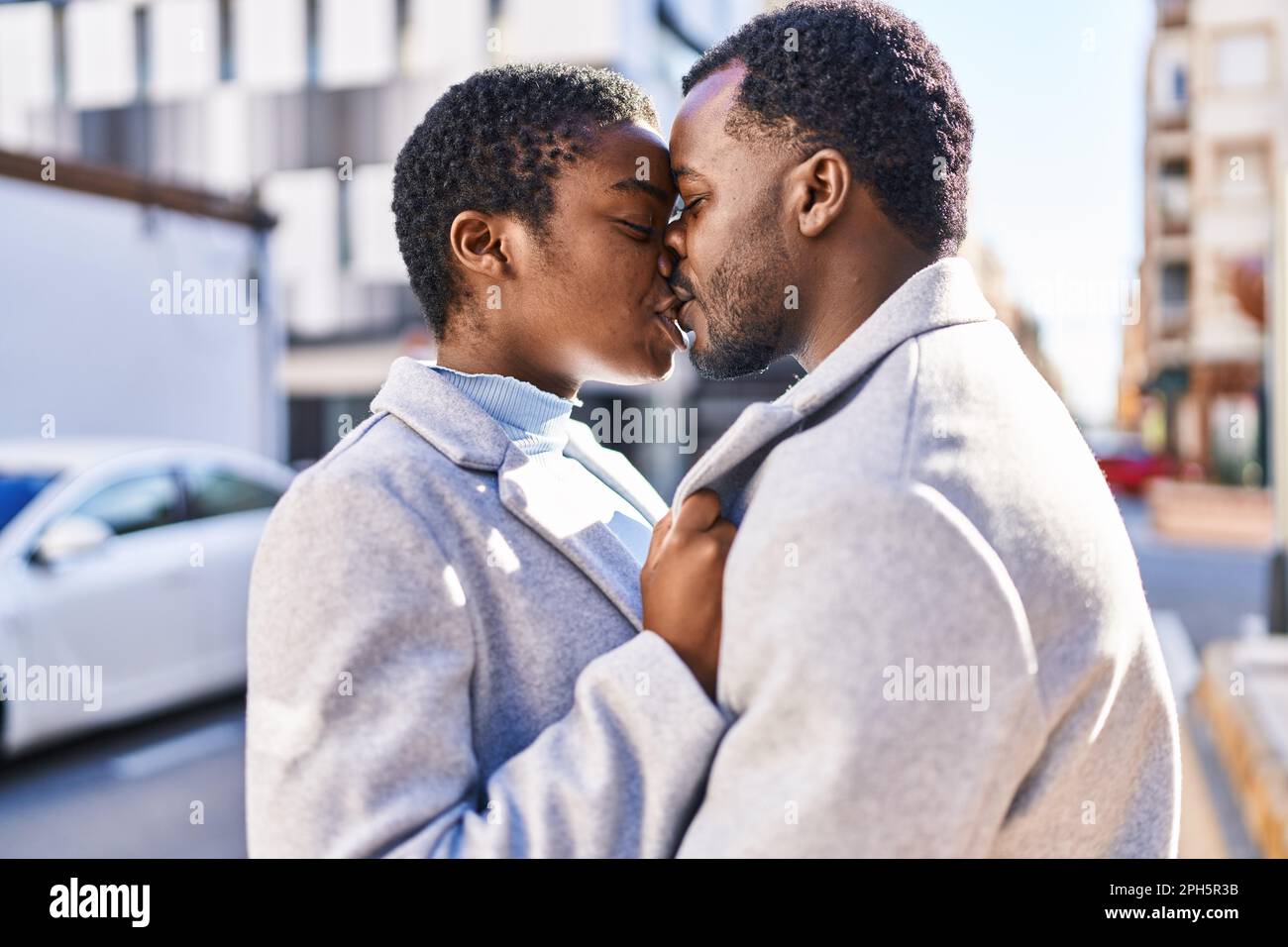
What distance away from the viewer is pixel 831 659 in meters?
1.12

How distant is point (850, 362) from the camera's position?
1326 millimetres

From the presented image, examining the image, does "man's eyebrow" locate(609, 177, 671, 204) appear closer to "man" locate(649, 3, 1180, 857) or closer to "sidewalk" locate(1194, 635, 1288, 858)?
"man" locate(649, 3, 1180, 857)

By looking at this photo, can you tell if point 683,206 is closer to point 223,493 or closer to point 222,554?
point 222,554

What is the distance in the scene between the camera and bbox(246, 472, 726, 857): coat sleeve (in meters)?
1.25

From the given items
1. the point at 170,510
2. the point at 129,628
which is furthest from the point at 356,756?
the point at 170,510

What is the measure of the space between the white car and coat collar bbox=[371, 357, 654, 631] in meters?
4.28

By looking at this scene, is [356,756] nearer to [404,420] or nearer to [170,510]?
[404,420]

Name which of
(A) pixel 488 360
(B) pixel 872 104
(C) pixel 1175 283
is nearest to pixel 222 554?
(A) pixel 488 360

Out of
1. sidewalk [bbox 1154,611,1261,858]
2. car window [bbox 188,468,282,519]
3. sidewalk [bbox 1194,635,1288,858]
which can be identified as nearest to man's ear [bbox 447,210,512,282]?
sidewalk [bbox 1154,611,1261,858]

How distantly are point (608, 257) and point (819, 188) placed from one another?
330 mm

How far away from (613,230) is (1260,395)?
1132 inches

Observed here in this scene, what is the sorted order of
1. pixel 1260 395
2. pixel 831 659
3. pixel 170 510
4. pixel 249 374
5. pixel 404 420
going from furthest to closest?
pixel 1260 395
pixel 249 374
pixel 170 510
pixel 404 420
pixel 831 659

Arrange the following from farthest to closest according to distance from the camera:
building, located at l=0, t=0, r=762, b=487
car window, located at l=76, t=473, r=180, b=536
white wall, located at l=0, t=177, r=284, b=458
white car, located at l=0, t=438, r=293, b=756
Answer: building, located at l=0, t=0, r=762, b=487, white wall, located at l=0, t=177, r=284, b=458, car window, located at l=76, t=473, r=180, b=536, white car, located at l=0, t=438, r=293, b=756
